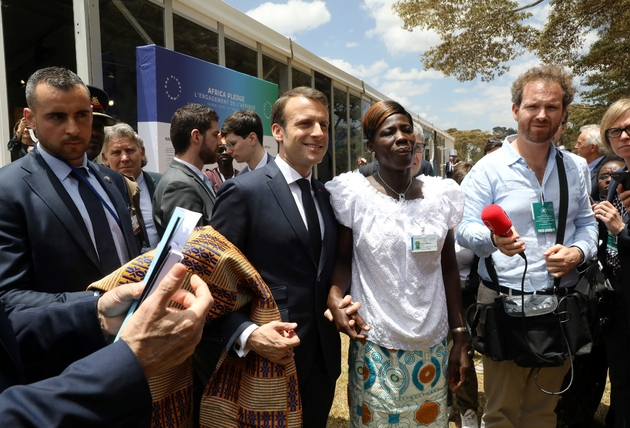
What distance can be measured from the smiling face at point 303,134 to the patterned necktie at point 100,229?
2.88ft

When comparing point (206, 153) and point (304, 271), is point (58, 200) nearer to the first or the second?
point (304, 271)

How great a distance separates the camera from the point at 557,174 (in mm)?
2578

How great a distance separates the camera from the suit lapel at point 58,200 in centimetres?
175

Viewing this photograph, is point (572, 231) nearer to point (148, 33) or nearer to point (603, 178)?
point (603, 178)

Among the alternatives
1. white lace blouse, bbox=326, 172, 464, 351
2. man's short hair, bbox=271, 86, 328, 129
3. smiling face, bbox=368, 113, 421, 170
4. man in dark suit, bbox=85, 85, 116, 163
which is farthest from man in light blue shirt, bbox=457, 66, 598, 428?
man in dark suit, bbox=85, 85, 116, 163

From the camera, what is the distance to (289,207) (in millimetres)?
2037

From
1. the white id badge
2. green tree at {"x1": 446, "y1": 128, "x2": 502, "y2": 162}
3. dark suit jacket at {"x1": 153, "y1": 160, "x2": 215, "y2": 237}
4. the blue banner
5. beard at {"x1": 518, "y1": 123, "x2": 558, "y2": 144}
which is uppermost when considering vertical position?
green tree at {"x1": 446, "y1": 128, "x2": 502, "y2": 162}

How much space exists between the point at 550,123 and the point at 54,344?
261 cm

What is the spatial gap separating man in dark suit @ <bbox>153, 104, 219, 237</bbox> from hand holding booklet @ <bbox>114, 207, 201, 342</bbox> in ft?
5.87

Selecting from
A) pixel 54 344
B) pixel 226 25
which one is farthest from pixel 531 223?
pixel 226 25

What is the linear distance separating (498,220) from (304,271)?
98cm


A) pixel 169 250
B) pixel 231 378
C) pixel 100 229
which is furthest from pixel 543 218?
pixel 100 229

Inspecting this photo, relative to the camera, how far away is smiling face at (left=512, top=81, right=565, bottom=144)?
2496 millimetres

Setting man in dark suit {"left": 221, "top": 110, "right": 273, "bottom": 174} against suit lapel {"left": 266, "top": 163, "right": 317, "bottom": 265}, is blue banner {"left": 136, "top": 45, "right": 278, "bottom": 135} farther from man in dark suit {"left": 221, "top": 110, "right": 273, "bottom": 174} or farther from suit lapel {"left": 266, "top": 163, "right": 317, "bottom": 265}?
suit lapel {"left": 266, "top": 163, "right": 317, "bottom": 265}
